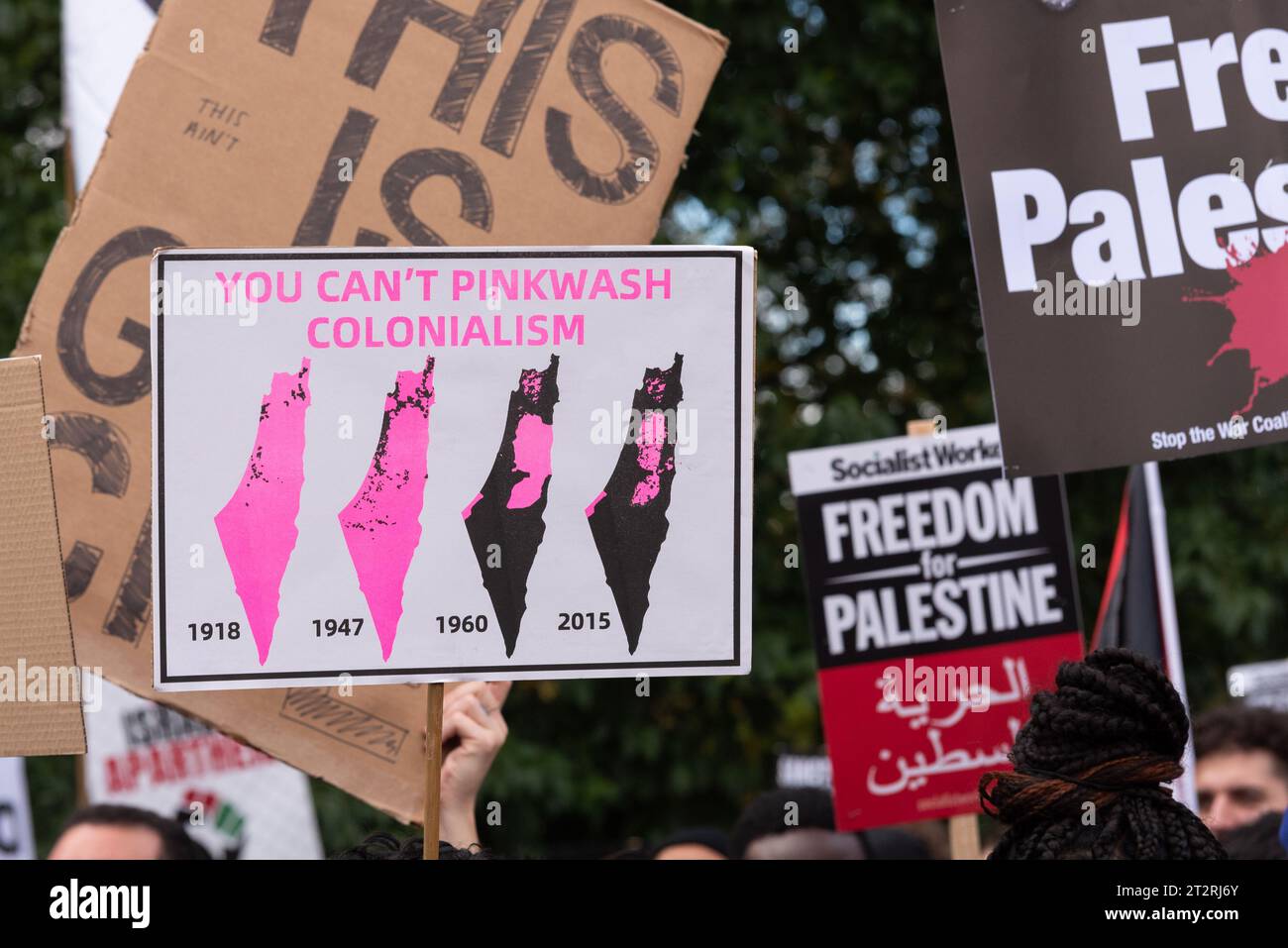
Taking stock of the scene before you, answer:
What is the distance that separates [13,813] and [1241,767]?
11.3ft

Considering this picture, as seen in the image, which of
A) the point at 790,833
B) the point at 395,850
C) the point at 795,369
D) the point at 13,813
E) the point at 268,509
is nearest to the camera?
the point at 268,509

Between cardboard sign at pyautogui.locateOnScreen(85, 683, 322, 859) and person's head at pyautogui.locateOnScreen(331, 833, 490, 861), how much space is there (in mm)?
2715

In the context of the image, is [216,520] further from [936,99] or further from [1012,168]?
[936,99]

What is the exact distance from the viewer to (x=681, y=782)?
23.2 ft

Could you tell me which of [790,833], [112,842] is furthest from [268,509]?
[790,833]

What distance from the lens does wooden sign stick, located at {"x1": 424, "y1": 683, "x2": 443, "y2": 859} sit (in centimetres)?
205

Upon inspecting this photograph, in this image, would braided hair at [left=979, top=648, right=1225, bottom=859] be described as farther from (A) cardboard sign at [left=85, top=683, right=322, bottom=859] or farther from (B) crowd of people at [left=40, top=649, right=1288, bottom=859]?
(A) cardboard sign at [left=85, top=683, right=322, bottom=859]

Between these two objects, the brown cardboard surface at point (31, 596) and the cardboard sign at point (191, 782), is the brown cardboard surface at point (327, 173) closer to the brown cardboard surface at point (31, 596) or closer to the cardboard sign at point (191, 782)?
the brown cardboard surface at point (31, 596)

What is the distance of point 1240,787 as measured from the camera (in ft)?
13.4

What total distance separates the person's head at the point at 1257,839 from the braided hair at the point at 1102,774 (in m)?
1.67

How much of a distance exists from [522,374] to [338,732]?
85cm

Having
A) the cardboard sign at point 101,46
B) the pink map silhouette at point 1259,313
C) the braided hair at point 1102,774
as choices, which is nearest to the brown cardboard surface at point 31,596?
the braided hair at point 1102,774

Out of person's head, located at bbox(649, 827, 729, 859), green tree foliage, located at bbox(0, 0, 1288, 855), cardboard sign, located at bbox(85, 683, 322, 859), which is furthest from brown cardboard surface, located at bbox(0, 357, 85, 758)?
green tree foliage, located at bbox(0, 0, 1288, 855)

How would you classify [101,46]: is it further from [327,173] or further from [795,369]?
[795,369]
